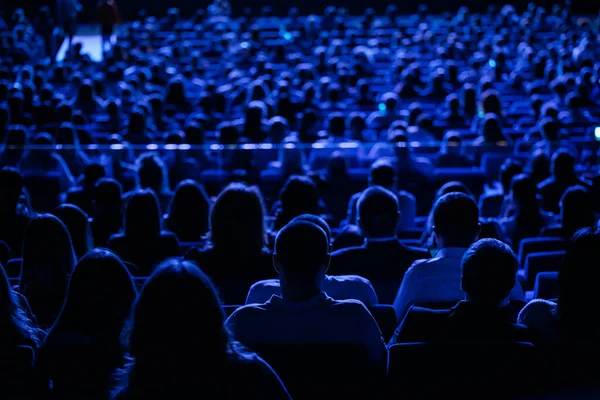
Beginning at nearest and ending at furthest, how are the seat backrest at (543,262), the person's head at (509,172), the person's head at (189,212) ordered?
the seat backrest at (543,262) → the person's head at (189,212) → the person's head at (509,172)

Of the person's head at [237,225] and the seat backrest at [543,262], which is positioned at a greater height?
the person's head at [237,225]

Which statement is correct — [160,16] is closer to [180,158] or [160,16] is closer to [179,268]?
[180,158]

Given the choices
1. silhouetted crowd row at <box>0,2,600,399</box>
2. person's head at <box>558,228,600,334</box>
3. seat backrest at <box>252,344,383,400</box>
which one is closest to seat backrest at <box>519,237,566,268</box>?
silhouetted crowd row at <box>0,2,600,399</box>

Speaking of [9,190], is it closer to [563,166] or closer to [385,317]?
[385,317]

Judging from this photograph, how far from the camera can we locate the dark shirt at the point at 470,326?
2.87 meters

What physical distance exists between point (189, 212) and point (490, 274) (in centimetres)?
336

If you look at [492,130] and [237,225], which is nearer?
[237,225]

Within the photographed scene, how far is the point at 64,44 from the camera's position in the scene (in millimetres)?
22094

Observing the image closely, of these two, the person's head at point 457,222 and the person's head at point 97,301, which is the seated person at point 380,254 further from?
the person's head at point 97,301

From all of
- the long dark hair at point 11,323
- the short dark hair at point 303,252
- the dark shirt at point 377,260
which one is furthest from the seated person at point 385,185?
the long dark hair at point 11,323

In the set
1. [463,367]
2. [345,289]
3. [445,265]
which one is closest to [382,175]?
[445,265]

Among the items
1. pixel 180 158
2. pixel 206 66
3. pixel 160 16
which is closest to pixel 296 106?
pixel 180 158

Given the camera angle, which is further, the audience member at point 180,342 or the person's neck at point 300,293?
the person's neck at point 300,293

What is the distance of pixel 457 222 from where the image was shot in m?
3.96
